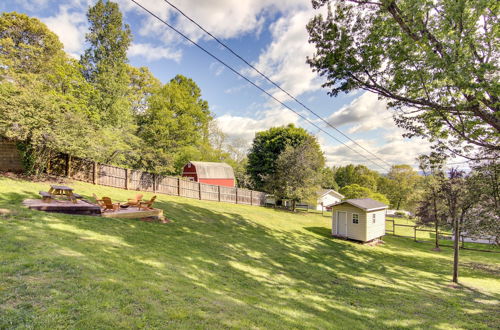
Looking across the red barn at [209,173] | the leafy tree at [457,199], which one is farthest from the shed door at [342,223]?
the red barn at [209,173]

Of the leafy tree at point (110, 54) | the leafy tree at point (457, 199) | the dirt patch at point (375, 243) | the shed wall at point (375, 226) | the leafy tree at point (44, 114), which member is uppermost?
the leafy tree at point (110, 54)

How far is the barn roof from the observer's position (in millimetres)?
28511

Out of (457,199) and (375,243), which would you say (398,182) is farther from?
(457,199)

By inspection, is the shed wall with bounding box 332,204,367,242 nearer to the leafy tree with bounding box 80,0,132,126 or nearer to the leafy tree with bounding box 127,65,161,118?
the leafy tree with bounding box 80,0,132,126

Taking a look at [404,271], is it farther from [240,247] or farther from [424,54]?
[424,54]

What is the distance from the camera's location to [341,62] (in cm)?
827

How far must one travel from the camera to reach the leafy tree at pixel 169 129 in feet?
67.5

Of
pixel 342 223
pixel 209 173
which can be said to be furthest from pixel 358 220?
pixel 209 173

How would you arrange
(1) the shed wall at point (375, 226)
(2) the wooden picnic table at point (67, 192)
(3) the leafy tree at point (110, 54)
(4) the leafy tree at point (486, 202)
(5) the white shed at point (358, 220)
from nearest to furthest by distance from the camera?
(4) the leafy tree at point (486, 202), (2) the wooden picnic table at point (67, 192), (5) the white shed at point (358, 220), (1) the shed wall at point (375, 226), (3) the leafy tree at point (110, 54)

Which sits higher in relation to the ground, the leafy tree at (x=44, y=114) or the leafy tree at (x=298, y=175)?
the leafy tree at (x=44, y=114)

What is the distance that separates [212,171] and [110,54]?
55.5 ft

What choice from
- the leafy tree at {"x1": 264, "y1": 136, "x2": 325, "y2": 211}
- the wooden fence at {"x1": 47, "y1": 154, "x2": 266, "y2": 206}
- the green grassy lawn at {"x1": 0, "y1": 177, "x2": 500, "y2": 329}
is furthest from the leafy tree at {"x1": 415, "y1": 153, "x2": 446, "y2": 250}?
the wooden fence at {"x1": 47, "y1": 154, "x2": 266, "y2": 206}

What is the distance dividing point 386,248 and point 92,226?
1887 cm

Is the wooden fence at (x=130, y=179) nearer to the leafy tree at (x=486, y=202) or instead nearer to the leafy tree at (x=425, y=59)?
the leafy tree at (x=425, y=59)
